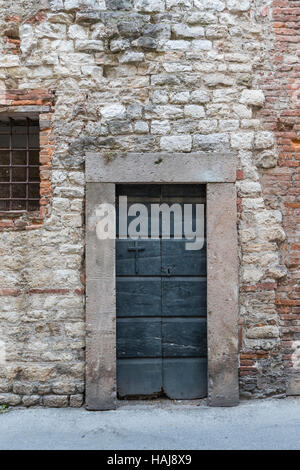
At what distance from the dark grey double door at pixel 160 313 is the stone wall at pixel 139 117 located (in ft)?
1.18

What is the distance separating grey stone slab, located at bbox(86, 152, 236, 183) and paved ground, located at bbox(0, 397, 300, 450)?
1940 millimetres

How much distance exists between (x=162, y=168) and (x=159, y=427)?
209 cm

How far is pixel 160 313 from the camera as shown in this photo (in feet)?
11.7

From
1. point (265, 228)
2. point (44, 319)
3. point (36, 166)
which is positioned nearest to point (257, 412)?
point (265, 228)

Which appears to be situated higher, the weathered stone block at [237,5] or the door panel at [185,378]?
the weathered stone block at [237,5]

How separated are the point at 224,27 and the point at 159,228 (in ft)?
6.09

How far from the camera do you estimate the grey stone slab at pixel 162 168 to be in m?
3.46

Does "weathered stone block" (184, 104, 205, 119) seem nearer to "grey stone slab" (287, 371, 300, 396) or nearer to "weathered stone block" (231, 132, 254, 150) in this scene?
"weathered stone block" (231, 132, 254, 150)

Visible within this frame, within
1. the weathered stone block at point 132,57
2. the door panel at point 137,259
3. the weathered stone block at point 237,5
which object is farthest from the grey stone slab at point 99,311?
the weathered stone block at point 237,5

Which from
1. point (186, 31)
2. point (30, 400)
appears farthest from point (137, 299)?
point (186, 31)

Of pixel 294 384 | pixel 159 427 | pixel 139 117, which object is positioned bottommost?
pixel 159 427

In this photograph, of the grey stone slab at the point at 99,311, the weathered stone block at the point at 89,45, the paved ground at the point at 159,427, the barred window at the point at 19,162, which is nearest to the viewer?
the paved ground at the point at 159,427

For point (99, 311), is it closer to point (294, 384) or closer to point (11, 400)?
point (11, 400)

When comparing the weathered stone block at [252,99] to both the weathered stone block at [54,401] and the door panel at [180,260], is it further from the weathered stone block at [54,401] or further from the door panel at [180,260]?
the weathered stone block at [54,401]
